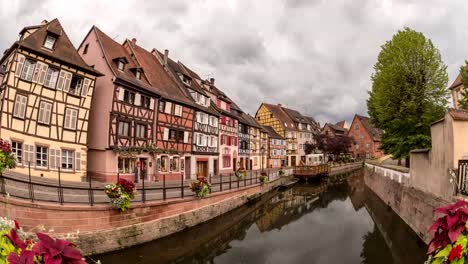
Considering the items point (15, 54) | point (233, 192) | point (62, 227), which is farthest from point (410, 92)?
point (15, 54)

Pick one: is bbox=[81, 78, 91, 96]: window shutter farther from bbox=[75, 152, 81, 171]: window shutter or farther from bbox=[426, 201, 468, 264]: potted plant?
bbox=[426, 201, 468, 264]: potted plant

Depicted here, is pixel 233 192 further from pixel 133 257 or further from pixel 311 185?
pixel 311 185

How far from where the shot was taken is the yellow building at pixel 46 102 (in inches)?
662

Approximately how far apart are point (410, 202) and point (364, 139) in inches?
2848

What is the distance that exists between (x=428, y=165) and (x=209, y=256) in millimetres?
11527

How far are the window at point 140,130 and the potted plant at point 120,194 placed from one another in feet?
39.0

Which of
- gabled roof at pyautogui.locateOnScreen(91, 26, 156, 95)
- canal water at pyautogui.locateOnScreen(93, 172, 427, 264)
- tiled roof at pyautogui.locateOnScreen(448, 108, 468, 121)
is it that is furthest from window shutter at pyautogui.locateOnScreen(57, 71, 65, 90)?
tiled roof at pyautogui.locateOnScreen(448, 108, 468, 121)

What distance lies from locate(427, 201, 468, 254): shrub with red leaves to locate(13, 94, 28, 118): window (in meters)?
20.9

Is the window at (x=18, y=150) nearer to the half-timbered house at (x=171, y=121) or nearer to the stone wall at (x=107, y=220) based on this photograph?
the stone wall at (x=107, y=220)

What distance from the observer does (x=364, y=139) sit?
269 ft

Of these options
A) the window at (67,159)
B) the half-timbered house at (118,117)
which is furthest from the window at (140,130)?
the window at (67,159)

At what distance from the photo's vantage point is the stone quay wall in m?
12.2

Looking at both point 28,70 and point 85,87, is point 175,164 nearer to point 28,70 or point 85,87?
point 85,87

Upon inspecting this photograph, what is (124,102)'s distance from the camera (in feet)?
74.5
